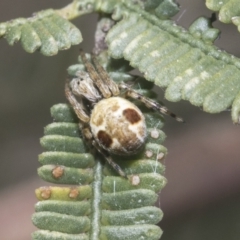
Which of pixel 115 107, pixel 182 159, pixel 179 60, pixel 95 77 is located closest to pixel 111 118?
pixel 115 107

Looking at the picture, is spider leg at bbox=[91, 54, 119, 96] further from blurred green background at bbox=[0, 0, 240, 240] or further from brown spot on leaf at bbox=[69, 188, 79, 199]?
blurred green background at bbox=[0, 0, 240, 240]

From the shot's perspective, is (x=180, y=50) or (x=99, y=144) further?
(x=99, y=144)

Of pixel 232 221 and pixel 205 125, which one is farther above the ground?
pixel 205 125

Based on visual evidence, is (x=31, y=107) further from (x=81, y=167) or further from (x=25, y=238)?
(x=81, y=167)

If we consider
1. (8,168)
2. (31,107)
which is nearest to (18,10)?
(31,107)

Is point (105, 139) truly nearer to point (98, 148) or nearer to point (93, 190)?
point (98, 148)

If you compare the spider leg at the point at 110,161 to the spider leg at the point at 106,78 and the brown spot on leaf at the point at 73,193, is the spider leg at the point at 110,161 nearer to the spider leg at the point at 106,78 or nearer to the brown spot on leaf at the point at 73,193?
the brown spot on leaf at the point at 73,193
